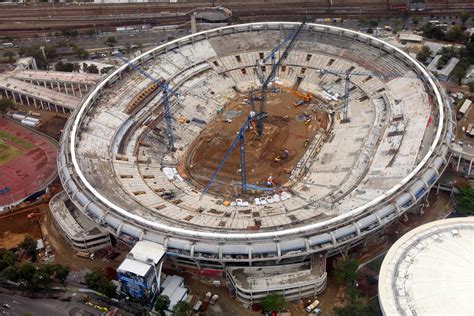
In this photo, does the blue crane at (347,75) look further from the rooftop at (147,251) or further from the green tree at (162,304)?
the green tree at (162,304)

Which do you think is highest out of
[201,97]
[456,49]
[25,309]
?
Result: [456,49]

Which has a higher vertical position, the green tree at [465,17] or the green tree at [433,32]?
the green tree at [465,17]

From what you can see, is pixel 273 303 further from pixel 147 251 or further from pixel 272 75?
pixel 272 75

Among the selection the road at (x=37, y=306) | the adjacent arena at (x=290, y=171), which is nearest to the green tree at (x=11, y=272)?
the road at (x=37, y=306)

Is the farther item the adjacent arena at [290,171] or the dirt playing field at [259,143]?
the dirt playing field at [259,143]

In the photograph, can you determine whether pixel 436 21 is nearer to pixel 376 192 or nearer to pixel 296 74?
pixel 296 74

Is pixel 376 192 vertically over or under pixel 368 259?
over

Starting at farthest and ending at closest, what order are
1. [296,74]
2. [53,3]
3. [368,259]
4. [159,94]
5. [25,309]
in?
[53,3]
[296,74]
[159,94]
[368,259]
[25,309]

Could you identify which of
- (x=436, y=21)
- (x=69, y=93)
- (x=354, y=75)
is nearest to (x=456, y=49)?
(x=436, y=21)
